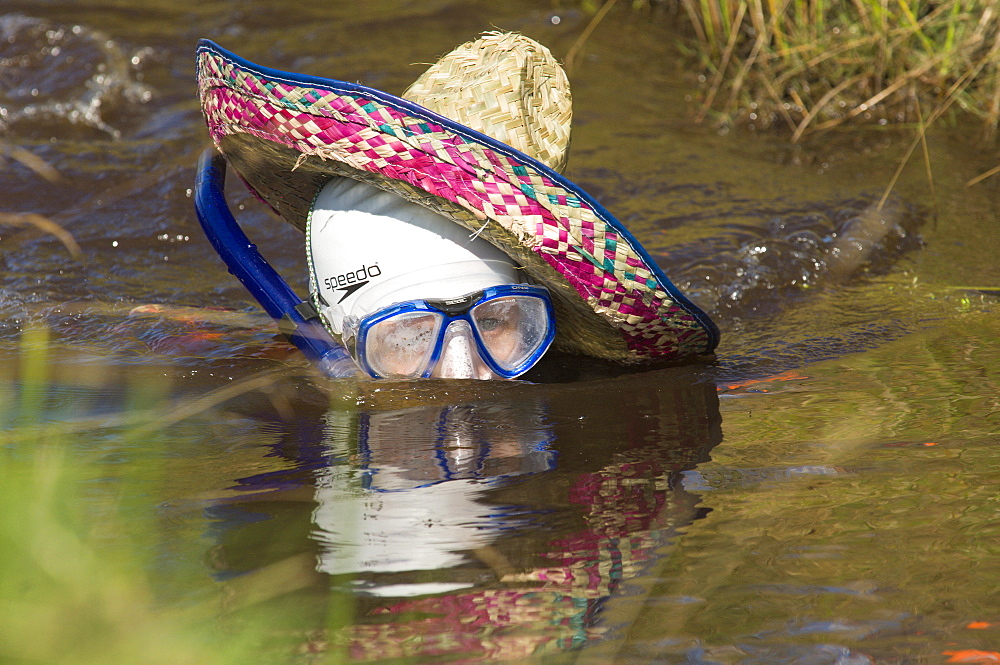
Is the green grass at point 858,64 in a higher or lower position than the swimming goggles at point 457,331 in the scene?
higher

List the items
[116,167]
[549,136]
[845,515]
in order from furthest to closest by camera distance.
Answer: [116,167] → [549,136] → [845,515]

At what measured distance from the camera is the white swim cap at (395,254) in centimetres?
207

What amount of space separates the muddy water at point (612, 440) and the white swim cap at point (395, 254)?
0.24m

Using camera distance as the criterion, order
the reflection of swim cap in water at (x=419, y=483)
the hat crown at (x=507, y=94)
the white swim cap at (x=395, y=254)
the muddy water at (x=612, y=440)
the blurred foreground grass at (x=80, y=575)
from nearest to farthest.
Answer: the blurred foreground grass at (x=80, y=575), the muddy water at (x=612, y=440), the reflection of swim cap in water at (x=419, y=483), the white swim cap at (x=395, y=254), the hat crown at (x=507, y=94)

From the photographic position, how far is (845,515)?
1540 millimetres

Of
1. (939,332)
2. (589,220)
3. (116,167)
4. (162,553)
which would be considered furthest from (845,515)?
(116,167)

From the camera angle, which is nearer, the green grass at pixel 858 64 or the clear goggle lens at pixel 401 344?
the clear goggle lens at pixel 401 344

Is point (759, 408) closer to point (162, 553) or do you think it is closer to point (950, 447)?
point (950, 447)

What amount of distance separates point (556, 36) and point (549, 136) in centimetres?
379

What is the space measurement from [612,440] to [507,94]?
84cm

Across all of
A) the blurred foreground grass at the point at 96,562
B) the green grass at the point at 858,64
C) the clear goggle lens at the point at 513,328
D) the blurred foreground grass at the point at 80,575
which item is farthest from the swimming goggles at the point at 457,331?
the green grass at the point at 858,64

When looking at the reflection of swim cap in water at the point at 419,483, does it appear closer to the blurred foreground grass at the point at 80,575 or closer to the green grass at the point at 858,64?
the blurred foreground grass at the point at 80,575

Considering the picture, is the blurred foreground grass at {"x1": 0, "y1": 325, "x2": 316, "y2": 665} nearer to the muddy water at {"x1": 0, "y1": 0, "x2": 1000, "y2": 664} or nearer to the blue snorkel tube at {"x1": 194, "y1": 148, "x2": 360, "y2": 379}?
the muddy water at {"x1": 0, "y1": 0, "x2": 1000, "y2": 664}

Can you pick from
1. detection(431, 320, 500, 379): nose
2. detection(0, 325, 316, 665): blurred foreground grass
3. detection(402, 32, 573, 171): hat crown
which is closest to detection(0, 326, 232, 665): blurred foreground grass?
detection(0, 325, 316, 665): blurred foreground grass
